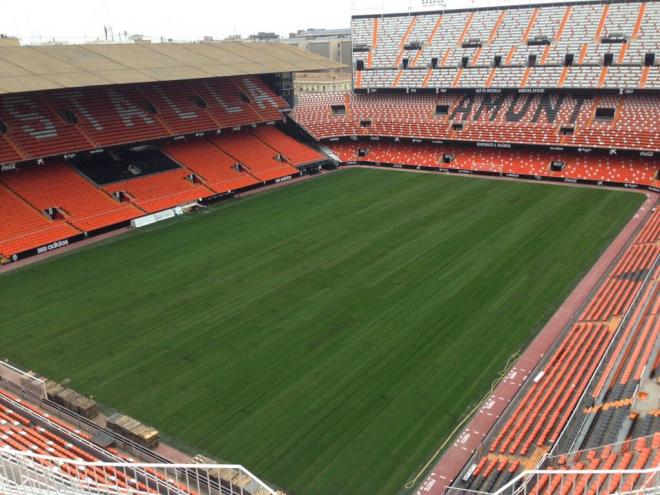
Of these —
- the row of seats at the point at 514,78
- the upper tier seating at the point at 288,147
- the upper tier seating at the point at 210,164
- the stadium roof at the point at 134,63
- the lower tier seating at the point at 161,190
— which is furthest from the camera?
the upper tier seating at the point at 288,147

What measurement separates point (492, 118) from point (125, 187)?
1308 inches

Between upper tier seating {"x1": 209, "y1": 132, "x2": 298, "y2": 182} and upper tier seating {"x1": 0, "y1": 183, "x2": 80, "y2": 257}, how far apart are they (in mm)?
16884

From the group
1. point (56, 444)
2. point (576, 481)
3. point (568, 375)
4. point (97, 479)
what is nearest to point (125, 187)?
point (56, 444)

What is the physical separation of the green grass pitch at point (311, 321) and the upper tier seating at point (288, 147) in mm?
13248

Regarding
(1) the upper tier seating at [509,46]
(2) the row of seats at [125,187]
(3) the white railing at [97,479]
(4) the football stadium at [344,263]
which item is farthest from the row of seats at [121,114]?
(3) the white railing at [97,479]

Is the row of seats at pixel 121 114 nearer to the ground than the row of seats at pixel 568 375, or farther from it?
farther from it

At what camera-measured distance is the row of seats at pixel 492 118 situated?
46969mm

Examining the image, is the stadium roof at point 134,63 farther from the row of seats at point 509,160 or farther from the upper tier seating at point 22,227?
the row of seats at point 509,160

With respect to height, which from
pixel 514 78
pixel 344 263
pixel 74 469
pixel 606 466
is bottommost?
pixel 74 469

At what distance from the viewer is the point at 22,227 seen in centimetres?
3259

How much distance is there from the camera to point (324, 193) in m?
44.2

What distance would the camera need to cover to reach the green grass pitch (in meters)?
16.7

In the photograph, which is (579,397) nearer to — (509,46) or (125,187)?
(125,187)

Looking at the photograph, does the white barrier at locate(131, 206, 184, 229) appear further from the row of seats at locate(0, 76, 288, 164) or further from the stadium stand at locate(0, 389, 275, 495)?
the stadium stand at locate(0, 389, 275, 495)
